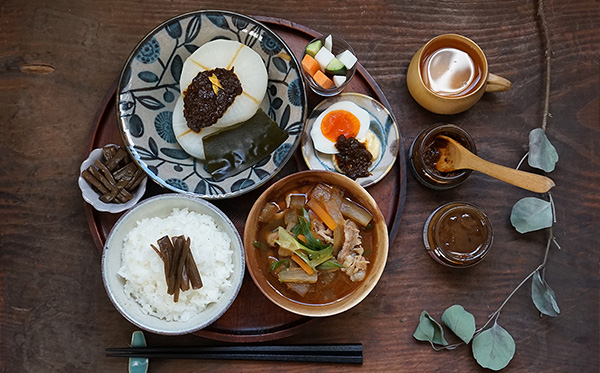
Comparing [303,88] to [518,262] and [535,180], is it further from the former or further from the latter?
[518,262]

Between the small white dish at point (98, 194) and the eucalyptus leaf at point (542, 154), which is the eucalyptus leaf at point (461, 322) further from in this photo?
the small white dish at point (98, 194)

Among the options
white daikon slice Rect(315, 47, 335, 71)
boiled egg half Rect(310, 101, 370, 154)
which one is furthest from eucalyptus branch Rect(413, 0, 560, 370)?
white daikon slice Rect(315, 47, 335, 71)

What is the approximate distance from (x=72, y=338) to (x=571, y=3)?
11.4 ft

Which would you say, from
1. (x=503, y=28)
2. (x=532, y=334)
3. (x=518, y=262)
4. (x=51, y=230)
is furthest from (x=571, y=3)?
(x=51, y=230)

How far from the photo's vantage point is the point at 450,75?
9.54 feet

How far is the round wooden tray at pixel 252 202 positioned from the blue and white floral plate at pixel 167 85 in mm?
178

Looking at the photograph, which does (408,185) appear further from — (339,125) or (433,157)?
(339,125)

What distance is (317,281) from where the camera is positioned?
2.63 meters

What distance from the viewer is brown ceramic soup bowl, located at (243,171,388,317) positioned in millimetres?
Result: 2545

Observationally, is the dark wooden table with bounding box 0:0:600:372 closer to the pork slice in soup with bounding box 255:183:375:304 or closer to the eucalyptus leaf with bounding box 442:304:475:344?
the eucalyptus leaf with bounding box 442:304:475:344

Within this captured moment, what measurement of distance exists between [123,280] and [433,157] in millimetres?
1770

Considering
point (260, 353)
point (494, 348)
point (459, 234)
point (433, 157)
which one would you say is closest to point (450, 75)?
point (433, 157)

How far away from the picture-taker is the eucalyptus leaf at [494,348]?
9.27ft

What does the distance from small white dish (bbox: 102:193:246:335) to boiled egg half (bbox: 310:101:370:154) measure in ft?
2.19
